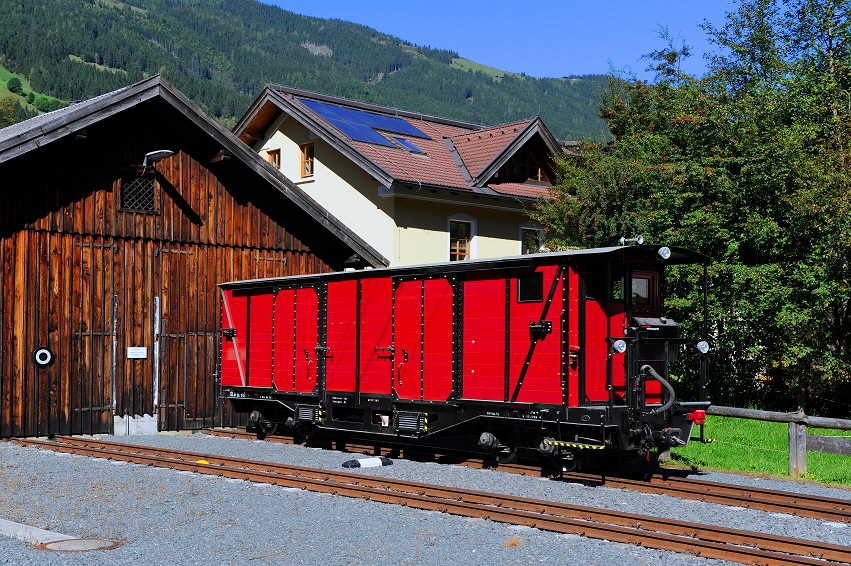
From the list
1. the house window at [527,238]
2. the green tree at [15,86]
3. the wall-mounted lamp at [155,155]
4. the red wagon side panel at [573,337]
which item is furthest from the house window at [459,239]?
the green tree at [15,86]

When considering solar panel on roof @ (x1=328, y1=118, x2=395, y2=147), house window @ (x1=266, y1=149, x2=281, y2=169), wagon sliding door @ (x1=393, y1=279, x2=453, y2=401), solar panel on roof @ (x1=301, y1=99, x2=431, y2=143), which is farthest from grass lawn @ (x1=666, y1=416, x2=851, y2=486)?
house window @ (x1=266, y1=149, x2=281, y2=169)

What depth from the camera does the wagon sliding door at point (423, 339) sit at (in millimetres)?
13742

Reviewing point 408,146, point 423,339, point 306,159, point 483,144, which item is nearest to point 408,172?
point 408,146

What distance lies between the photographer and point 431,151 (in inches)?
1100

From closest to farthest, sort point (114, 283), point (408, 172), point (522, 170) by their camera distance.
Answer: point (114, 283)
point (408, 172)
point (522, 170)

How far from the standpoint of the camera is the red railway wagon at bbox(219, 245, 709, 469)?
12000 millimetres

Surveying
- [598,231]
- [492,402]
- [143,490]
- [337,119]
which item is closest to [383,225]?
[337,119]

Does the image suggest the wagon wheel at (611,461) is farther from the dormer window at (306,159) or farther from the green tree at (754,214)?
the dormer window at (306,159)

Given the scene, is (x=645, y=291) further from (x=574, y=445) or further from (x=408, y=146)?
(x=408, y=146)

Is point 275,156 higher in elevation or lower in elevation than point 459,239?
higher

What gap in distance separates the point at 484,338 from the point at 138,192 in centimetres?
878

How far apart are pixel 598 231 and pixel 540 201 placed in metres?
5.20

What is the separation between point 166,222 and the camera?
59.7 ft

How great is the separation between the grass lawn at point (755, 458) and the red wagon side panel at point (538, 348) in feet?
10.7
